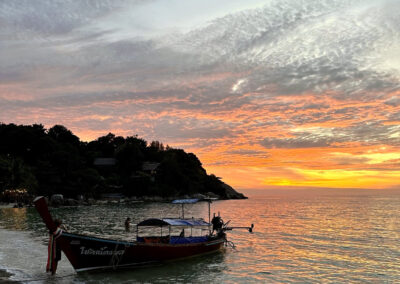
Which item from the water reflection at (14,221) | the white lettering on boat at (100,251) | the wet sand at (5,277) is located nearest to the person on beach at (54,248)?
the white lettering on boat at (100,251)

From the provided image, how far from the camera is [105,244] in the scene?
2002 cm

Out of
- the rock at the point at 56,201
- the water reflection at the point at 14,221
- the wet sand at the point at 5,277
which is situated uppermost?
the rock at the point at 56,201

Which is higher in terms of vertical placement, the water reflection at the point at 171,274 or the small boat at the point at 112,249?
the small boat at the point at 112,249

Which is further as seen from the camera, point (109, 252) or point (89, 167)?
point (89, 167)

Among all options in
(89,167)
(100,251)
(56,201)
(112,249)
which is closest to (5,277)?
(100,251)

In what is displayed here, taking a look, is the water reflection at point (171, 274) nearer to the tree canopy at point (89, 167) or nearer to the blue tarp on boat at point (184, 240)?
the blue tarp on boat at point (184, 240)

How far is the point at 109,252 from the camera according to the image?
20344 mm

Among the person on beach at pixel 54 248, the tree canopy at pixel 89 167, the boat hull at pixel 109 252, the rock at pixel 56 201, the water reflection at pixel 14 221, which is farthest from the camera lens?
the tree canopy at pixel 89 167

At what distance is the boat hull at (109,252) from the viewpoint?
1914 centimetres

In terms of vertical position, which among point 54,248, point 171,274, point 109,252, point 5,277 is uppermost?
point 54,248

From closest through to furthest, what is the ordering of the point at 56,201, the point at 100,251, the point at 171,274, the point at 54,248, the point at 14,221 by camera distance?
the point at 54,248 → the point at 100,251 → the point at 171,274 → the point at 14,221 → the point at 56,201

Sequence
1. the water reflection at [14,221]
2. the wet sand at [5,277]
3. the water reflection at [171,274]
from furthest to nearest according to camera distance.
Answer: the water reflection at [14,221]
the water reflection at [171,274]
the wet sand at [5,277]

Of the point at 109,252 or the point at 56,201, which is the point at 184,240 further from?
the point at 56,201

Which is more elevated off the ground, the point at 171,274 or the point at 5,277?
the point at 5,277
